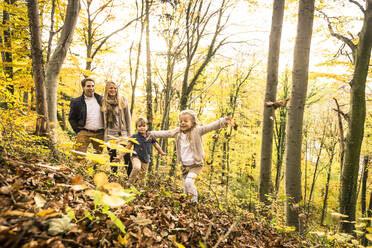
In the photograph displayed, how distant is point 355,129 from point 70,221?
17.0 feet

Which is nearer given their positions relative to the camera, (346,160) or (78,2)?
(78,2)

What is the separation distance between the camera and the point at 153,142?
14.6 ft

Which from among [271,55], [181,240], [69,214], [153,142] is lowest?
[181,240]

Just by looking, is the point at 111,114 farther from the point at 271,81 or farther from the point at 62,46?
the point at 271,81

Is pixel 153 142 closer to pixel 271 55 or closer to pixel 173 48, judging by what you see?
pixel 173 48

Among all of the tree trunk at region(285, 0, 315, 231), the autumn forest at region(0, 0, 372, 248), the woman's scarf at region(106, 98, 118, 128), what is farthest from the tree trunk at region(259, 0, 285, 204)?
the woman's scarf at region(106, 98, 118, 128)

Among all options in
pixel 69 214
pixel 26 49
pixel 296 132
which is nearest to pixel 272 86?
pixel 296 132

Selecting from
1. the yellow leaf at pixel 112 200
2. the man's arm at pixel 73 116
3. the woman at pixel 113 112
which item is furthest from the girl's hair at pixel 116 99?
the yellow leaf at pixel 112 200

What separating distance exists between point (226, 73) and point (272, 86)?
843 cm

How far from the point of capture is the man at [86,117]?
12.9 ft

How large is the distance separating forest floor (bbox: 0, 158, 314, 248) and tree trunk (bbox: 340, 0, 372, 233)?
2565 millimetres

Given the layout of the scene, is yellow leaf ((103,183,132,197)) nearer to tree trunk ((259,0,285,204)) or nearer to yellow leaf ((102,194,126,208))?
yellow leaf ((102,194,126,208))

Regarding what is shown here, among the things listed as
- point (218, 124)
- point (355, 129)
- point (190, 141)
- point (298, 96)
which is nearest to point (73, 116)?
point (190, 141)

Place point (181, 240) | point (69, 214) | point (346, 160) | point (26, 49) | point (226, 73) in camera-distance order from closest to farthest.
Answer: point (69, 214) → point (181, 240) → point (346, 160) → point (26, 49) → point (226, 73)
